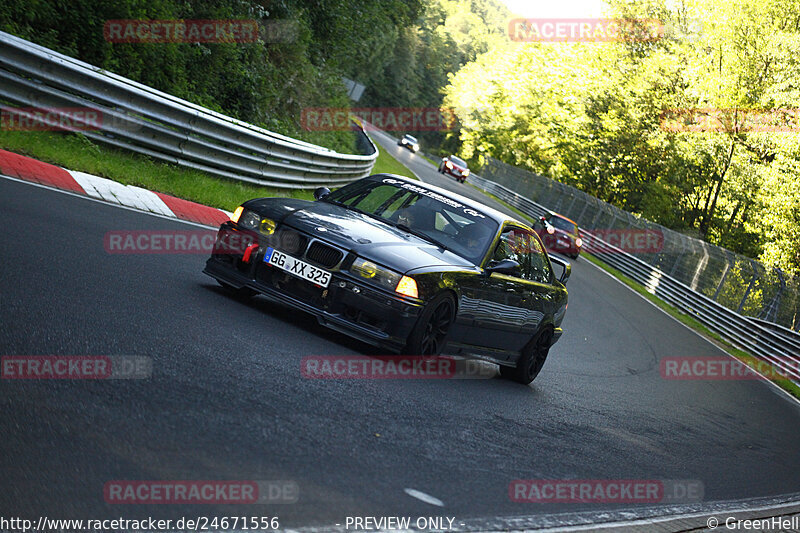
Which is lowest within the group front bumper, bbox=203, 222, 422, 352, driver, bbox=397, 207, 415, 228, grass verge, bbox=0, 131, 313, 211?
grass verge, bbox=0, 131, 313, 211

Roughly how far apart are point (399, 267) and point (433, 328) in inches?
25.2

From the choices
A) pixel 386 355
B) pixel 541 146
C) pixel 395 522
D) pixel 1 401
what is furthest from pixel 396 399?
pixel 541 146

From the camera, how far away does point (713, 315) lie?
82.8 feet

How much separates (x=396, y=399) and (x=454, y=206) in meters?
2.55

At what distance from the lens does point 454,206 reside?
8.16 m

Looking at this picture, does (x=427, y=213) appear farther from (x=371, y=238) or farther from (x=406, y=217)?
(x=371, y=238)

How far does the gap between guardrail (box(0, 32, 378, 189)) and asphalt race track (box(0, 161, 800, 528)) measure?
2.14 m

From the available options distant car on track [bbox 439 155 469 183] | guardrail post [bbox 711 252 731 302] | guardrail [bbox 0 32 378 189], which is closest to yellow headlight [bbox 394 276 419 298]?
guardrail [bbox 0 32 378 189]

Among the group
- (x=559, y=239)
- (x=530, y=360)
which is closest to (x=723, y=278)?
(x=559, y=239)

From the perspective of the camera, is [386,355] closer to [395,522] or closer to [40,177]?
[395,522]

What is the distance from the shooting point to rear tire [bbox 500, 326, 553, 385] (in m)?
8.84

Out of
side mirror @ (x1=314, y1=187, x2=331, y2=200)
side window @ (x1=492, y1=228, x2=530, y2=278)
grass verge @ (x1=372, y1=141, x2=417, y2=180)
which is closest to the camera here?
side window @ (x1=492, y1=228, x2=530, y2=278)

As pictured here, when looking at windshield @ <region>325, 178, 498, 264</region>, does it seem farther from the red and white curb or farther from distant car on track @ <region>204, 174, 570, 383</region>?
the red and white curb

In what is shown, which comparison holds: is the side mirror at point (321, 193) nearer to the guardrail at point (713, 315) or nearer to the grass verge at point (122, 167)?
the grass verge at point (122, 167)
